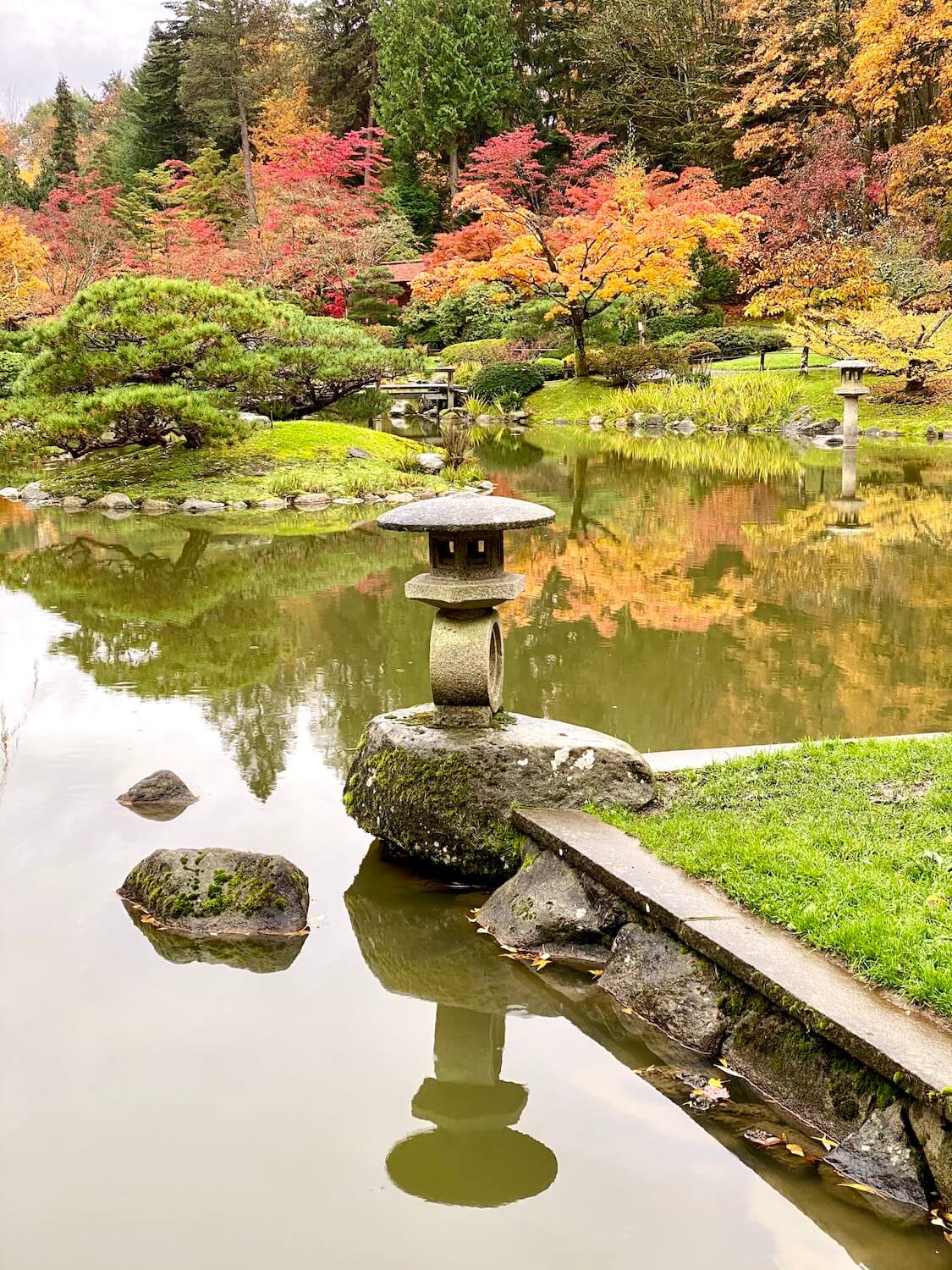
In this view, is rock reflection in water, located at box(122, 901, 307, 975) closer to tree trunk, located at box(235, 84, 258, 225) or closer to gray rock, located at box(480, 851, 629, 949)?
gray rock, located at box(480, 851, 629, 949)

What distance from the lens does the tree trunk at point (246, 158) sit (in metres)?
34.2

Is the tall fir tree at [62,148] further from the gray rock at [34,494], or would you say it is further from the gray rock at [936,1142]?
the gray rock at [936,1142]

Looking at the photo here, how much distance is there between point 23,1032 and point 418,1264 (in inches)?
63.1

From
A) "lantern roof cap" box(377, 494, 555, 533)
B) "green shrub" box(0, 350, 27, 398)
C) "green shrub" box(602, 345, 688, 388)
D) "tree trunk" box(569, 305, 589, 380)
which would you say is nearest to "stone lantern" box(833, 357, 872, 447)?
"green shrub" box(602, 345, 688, 388)

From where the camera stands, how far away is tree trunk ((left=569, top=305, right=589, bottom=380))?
2488 cm

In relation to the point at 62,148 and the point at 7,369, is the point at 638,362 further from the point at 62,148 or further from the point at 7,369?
the point at 62,148

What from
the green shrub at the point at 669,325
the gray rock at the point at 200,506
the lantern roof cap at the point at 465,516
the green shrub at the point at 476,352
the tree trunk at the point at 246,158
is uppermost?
the tree trunk at the point at 246,158

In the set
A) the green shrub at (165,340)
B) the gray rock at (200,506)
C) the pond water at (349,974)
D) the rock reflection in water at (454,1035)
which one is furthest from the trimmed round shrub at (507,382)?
the rock reflection in water at (454,1035)

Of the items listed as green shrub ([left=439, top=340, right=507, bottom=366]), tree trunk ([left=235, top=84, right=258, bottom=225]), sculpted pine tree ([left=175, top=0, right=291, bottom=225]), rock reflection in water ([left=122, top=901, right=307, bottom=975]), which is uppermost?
sculpted pine tree ([left=175, top=0, right=291, bottom=225])

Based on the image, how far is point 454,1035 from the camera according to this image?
3.57 metres

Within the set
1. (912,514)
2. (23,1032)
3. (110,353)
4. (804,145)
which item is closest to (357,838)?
(23,1032)

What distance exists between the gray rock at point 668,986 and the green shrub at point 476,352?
2667 centimetres

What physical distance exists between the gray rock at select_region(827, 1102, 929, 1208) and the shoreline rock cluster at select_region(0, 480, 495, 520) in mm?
11852

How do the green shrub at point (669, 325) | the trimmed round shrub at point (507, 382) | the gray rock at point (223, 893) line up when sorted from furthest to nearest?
1. the green shrub at point (669, 325)
2. the trimmed round shrub at point (507, 382)
3. the gray rock at point (223, 893)
